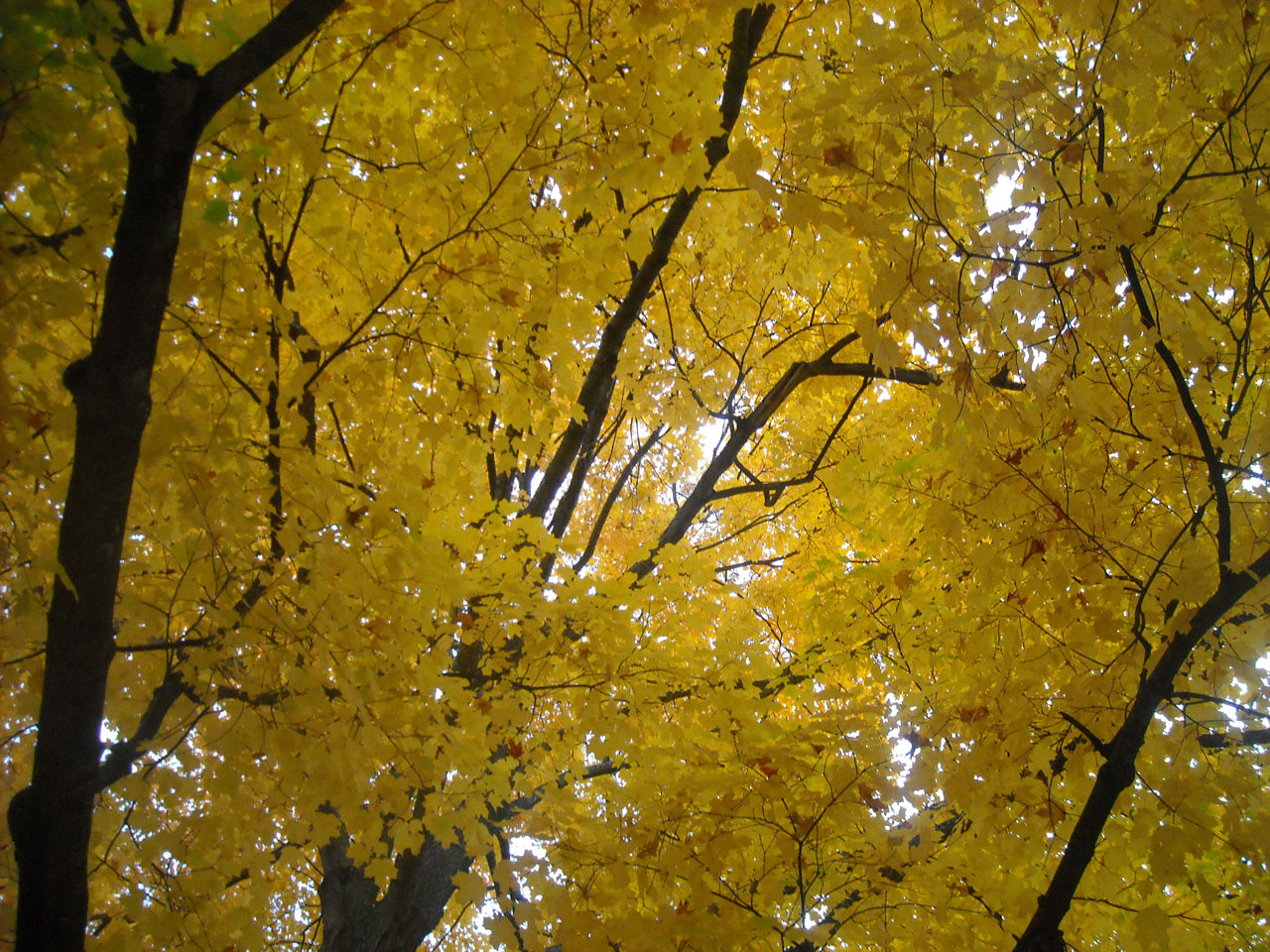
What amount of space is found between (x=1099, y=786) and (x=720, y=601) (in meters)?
3.61

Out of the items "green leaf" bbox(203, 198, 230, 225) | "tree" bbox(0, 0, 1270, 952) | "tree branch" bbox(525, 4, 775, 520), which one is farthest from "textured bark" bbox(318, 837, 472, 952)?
"green leaf" bbox(203, 198, 230, 225)

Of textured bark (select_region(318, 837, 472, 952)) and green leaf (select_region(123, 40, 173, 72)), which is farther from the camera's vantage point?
textured bark (select_region(318, 837, 472, 952))

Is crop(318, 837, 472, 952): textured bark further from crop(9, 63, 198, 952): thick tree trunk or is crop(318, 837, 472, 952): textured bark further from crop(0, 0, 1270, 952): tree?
crop(9, 63, 198, 952): thick tree trunk

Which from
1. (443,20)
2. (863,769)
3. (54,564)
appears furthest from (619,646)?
(443,20)

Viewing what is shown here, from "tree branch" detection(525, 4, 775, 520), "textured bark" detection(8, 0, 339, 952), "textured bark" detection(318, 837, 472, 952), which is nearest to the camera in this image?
"textured bark" detection(8, 0, 339, 952)

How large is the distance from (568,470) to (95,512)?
2.28m

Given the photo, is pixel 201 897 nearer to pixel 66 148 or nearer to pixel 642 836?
pixel 642 836

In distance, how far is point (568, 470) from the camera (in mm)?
3709

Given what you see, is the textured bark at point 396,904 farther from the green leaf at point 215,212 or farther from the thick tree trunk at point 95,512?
the green leaf at point 215,212

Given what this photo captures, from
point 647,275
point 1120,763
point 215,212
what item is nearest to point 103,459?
point 215,212

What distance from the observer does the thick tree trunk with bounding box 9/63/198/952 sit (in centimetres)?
152

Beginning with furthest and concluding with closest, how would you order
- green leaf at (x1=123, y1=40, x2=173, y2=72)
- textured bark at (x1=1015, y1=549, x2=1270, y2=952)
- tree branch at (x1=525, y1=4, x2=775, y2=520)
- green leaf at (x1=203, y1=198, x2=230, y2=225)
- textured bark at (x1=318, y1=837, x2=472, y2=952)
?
1. textured bark at (x1=318, y1=837, x2=472, y2=952)
2. tree branch at (x1=525, y1=4, x2=775, y2=520)
3. textured bark at (x1=1015, y1=549, x2=1270, y2=952)
4. green leaf at (x1=203, y1=198, x2=230, y2=225)
5. green leaf at (x1=123, y1=40, x2=173, y2=72)

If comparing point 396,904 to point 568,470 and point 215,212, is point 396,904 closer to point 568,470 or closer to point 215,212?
point 568,470

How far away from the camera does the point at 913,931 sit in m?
2.60
